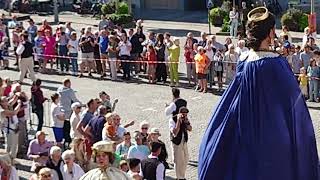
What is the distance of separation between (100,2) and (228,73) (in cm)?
2243

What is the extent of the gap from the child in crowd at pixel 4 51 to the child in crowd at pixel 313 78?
37.7 feet

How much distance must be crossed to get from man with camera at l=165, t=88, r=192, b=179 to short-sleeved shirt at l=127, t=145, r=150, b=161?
138 cm

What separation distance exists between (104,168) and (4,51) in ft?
73.3

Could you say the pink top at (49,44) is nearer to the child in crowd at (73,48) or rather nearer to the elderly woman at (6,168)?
the child in crowd at (73,48)

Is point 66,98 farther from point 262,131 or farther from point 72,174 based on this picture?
point 262,131

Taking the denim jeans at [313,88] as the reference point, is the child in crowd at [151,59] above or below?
above

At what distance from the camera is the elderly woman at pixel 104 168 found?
515 centimetres

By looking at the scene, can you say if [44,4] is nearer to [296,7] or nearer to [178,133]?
[296,7]

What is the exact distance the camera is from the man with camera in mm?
13602

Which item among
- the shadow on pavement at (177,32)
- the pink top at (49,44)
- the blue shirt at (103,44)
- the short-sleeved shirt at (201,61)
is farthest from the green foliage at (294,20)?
the short-sleeved shirt at (201,61)

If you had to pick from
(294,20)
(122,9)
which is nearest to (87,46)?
(294,20)

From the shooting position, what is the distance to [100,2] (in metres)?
42.6

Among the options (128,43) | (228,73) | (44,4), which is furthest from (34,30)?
(44,4)

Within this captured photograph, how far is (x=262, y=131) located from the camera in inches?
151
